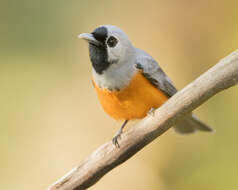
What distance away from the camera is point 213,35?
570 cm

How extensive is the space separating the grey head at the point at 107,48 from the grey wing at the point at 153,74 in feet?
0.49

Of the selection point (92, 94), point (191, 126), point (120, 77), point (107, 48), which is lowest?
point (191, 126)

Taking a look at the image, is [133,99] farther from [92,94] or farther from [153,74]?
[92,94]

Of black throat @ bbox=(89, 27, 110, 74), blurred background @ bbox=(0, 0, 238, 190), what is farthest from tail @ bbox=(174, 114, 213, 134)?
black throat @ bbox=(89, 27, 110, 74)

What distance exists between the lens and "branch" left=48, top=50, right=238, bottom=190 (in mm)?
3262

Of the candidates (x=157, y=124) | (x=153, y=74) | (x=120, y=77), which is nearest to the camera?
(x=157, y=124)

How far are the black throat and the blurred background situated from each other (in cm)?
176

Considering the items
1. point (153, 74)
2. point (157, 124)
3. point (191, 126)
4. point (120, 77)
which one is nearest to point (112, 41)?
point (120, 77)

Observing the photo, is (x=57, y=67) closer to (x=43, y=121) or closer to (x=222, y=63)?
(x=43, y=121)

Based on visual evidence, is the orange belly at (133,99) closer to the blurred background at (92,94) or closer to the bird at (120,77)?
the bird at (120,77)

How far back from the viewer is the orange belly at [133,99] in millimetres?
3984

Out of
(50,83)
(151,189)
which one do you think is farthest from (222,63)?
(50,83)

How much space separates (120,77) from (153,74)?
1.34 feet

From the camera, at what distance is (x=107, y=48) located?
400 cm
